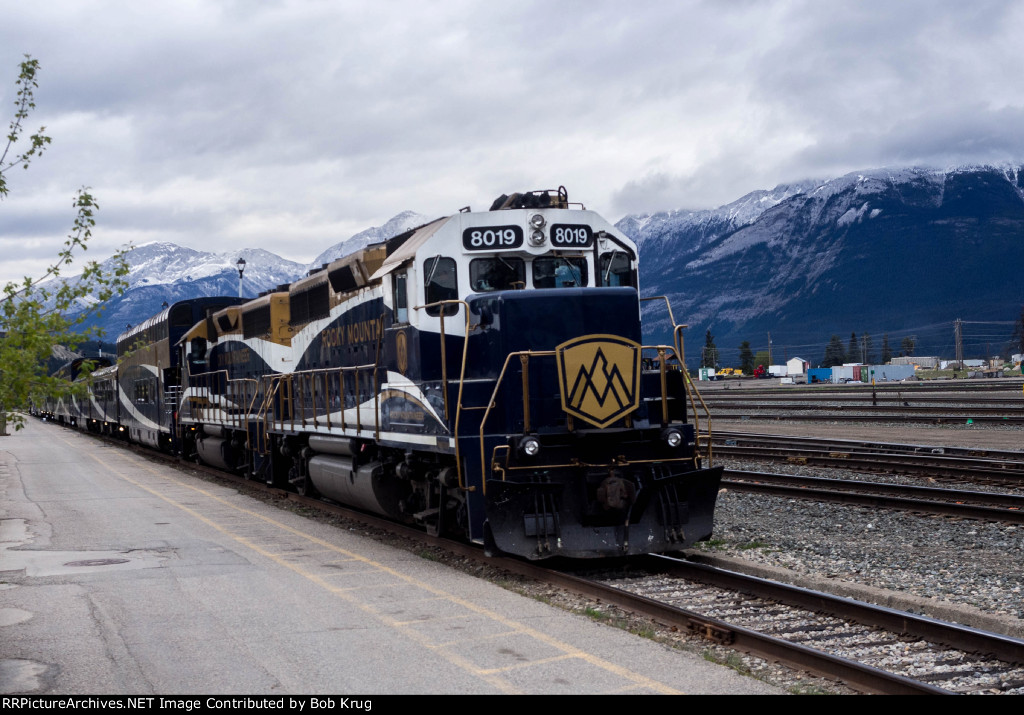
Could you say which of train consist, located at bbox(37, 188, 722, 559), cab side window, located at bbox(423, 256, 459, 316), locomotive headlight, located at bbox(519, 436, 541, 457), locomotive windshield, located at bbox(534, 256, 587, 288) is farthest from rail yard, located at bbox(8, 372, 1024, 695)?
locomotive windshield, located at bbox(534, 256, 587, 288)

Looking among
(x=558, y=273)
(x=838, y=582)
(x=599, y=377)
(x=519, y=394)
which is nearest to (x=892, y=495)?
(x=838, y=582)

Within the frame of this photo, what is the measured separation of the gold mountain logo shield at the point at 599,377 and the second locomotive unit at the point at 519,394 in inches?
0.5

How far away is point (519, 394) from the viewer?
28.9 feet

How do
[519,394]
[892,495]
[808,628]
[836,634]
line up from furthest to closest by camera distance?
[892,495] < [519,394] < [808,628] < [836,634]

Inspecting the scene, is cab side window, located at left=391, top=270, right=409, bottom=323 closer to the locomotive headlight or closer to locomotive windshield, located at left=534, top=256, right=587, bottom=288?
locomotive windshield, located at left=534, top=256, right=587, bottom=288

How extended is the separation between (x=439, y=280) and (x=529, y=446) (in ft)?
7.26

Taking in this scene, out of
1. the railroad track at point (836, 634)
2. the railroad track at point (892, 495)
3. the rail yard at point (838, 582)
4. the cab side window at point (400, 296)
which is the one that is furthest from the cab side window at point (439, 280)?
the railroad track at point (892, 495)

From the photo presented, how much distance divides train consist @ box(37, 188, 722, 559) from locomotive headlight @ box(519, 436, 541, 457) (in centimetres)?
2

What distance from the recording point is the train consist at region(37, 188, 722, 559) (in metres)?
8.50

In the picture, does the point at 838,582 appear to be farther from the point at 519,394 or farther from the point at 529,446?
the point at 519,394

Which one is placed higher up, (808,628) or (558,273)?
(558,273)

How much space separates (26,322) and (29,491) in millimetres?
12091
